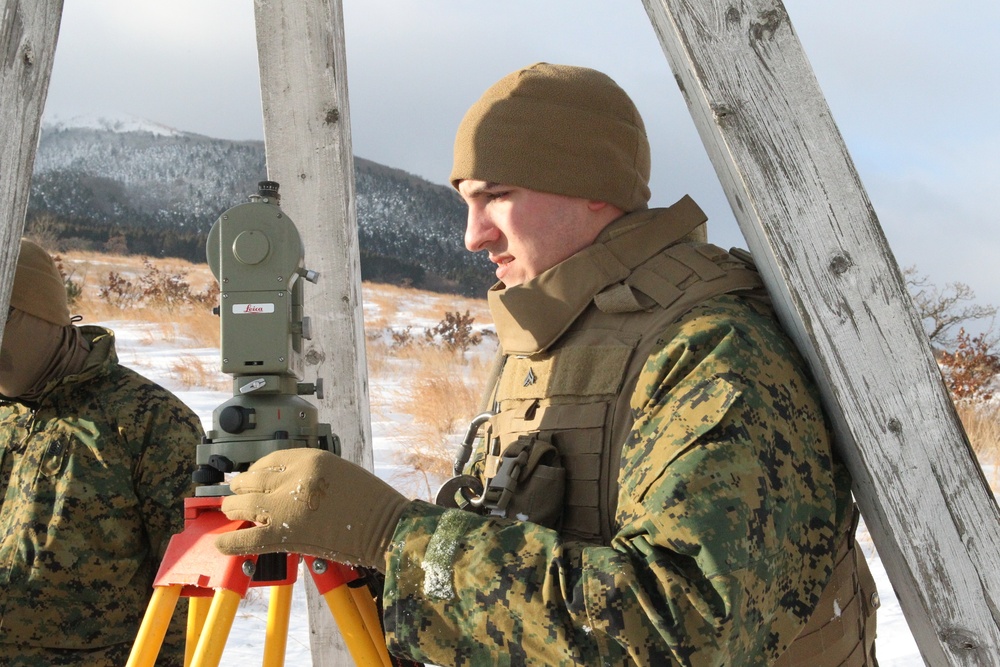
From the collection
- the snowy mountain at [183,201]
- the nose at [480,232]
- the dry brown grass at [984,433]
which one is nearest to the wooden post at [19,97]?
the nose at [480,232]

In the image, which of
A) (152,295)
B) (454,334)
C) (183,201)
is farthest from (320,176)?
(183,201)

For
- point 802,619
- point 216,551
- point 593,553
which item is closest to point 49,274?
point 216,551

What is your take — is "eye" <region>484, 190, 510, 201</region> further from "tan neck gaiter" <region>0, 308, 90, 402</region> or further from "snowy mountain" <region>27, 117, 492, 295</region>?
"snowy mountain" <region>27, 117, 492, 295</region>

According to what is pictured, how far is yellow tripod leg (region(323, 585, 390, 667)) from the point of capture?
2.02 metres

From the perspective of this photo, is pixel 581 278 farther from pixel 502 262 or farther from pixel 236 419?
pixel 236 419

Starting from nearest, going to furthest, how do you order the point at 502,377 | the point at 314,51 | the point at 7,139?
1. the point at 7,139
2. the point at 502,377
3. the point at 314,51

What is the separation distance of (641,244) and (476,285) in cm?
3695

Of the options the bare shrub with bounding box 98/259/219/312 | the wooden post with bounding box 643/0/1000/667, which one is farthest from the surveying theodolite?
the bare shrub with bounding box 98/259/219/312

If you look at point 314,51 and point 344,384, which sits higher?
point 314,51

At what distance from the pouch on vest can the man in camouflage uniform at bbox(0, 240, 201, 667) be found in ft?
5.23

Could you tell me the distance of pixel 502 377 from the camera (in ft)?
7.14

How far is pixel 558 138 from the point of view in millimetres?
2100

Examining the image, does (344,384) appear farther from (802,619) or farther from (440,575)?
(802,619)

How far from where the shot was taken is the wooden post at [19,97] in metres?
1.97
